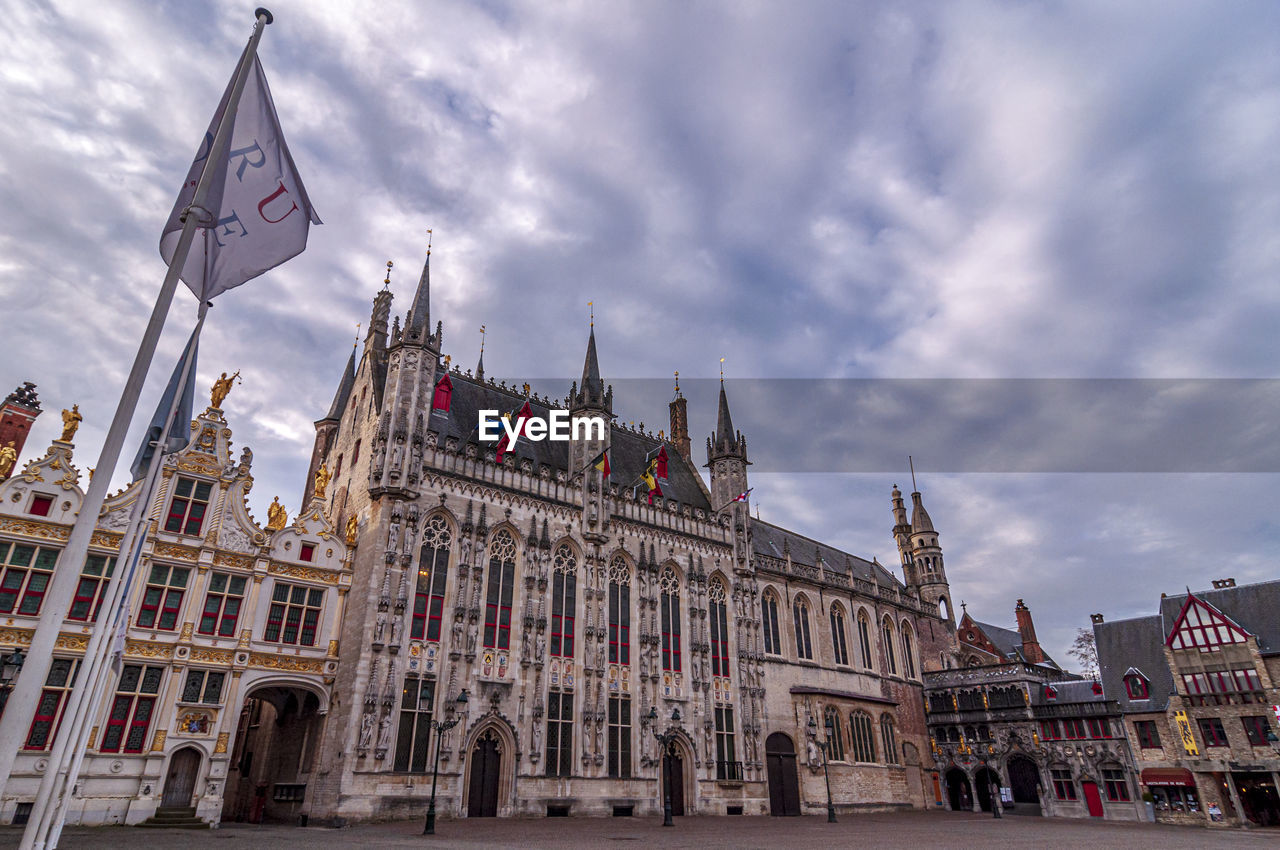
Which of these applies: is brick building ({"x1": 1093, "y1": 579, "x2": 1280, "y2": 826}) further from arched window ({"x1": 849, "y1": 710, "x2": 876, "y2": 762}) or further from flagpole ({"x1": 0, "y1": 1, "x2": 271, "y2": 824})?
flagpole ({"x1": 0, "y1": 1, "x2": 271, "y2": 824})

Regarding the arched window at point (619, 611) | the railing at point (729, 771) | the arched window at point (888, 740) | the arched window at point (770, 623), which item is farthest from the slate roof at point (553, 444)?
the arched window at point (888, 740)

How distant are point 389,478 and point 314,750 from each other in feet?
37.0

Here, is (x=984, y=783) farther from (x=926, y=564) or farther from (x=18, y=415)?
(x=18, y=415)

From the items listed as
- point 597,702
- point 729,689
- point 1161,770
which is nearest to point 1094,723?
point 1161,770

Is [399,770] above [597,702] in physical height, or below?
below

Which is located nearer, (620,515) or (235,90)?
(235,90)

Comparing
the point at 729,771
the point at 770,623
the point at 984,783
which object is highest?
the point at 770,623

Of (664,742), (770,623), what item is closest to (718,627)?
(770,623)

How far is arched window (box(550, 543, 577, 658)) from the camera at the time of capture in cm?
3438

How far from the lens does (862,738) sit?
4534cm

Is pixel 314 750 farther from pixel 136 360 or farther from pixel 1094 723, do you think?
pixel 1094 723

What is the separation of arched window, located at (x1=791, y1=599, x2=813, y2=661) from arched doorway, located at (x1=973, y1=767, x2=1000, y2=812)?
47.2ft

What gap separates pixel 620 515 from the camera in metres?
39.2

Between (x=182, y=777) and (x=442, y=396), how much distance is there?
1934cm
